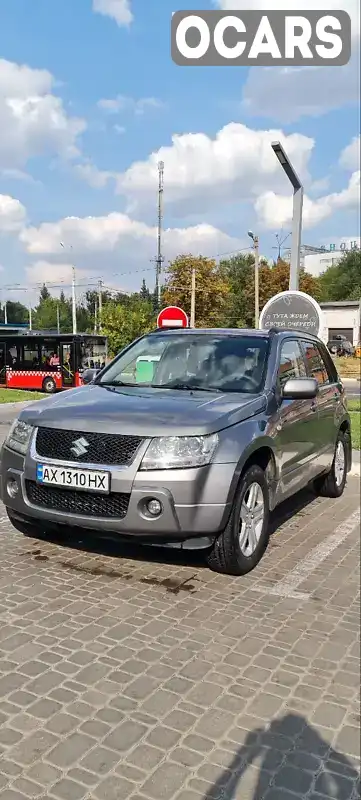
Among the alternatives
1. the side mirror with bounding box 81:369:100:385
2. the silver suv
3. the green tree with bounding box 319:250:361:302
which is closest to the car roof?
the silver suv

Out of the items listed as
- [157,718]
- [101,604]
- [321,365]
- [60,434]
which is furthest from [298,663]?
[321,365]

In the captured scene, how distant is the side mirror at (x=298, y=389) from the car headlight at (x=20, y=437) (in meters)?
1.97

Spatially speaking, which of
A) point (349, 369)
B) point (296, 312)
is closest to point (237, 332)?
point (296, 312)

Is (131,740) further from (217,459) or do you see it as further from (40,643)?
(217,459)

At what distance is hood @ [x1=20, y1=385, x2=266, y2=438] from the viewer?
13.2 feet

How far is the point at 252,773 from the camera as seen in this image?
2.44m

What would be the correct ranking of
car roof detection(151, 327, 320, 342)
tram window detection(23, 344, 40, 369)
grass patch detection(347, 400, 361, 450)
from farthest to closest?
tram window detection(23, 344, 40, 369) < grass patch detection(347, 400, 361, 450) < car roof detection(151, 327, 320, 342)

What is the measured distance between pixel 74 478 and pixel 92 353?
75.1 feet

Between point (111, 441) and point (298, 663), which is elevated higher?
point (111, 441)

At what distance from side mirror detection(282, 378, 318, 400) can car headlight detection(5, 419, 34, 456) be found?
6.45 ft

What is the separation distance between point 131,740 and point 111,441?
1831 millimetres

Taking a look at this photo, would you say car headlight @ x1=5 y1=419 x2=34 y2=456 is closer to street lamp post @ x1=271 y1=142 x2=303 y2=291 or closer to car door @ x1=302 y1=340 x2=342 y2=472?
car door @ x1=302 y1=340 x2=342 y2=472

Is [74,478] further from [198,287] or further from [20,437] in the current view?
[198,287]

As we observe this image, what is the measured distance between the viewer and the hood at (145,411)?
402cm
